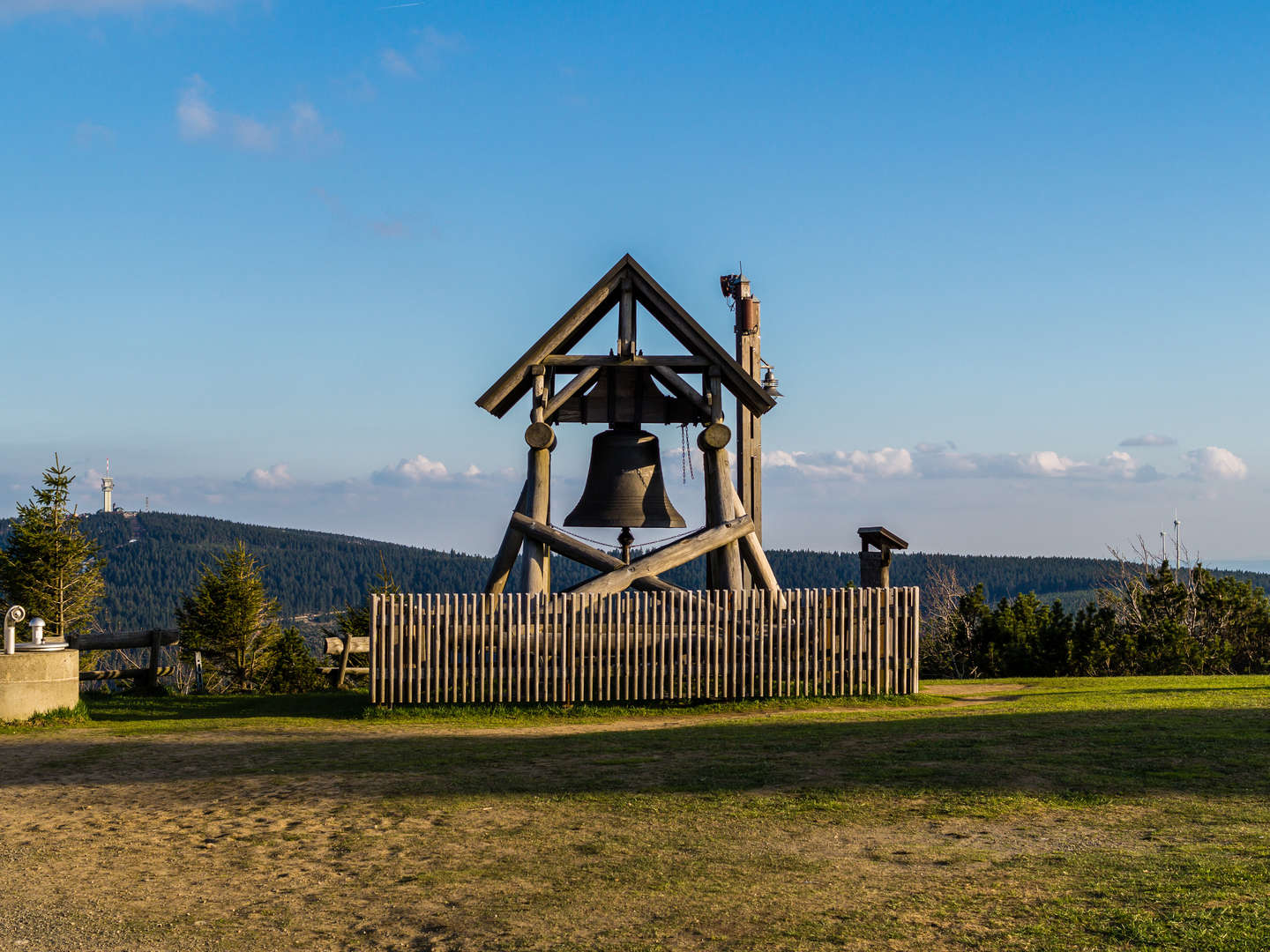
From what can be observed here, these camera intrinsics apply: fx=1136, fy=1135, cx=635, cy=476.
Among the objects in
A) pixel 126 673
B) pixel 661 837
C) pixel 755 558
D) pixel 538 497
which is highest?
pixel 538 497

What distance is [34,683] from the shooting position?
15969 millimetres

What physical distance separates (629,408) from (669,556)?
241 centimetres

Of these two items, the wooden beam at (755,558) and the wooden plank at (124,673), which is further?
the wooden plank at (124,673)

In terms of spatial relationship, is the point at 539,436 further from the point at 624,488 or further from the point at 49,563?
the point at 49,563

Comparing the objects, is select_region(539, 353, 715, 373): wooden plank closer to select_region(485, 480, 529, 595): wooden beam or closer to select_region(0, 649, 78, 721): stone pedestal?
select_region(485, 480, 529, 595): wooden beam

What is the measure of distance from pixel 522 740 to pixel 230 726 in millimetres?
4734

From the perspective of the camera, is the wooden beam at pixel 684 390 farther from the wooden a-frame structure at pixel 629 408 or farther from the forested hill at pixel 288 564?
the forested hill at pixel 288 564

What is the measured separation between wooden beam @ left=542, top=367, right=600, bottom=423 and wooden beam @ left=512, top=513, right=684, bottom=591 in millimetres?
1654

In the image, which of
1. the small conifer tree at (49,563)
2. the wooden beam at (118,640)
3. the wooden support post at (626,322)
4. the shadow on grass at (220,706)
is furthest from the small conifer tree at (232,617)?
the wooden support post at (626,322)

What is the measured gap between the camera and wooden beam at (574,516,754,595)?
55.4 feet

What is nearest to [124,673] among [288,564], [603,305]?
[603,305]

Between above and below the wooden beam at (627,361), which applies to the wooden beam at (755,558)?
below

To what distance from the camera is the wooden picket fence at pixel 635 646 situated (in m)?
16.2

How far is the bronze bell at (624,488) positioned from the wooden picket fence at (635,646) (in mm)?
1134
